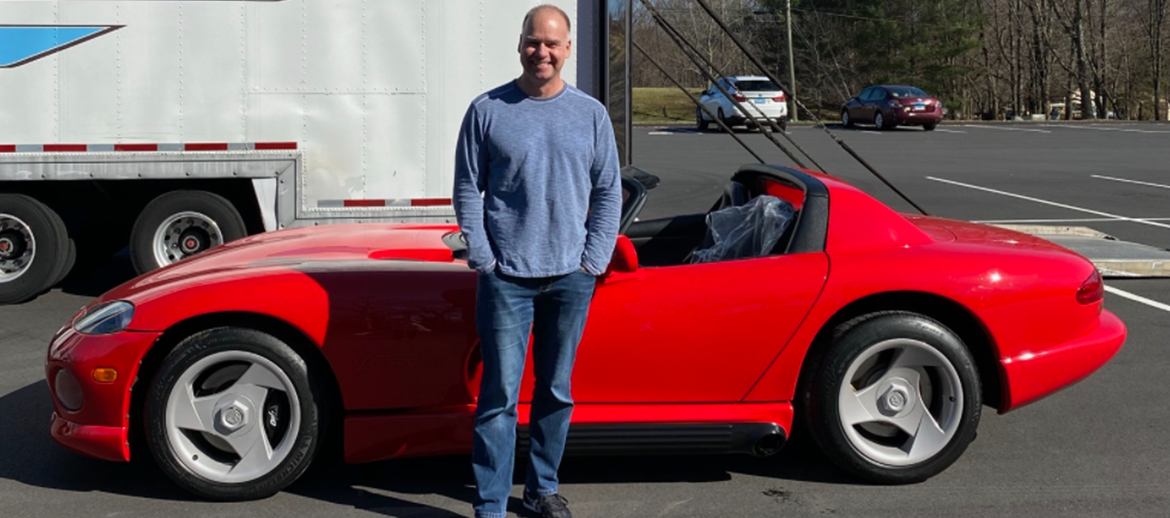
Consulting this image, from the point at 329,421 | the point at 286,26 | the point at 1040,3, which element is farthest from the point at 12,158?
the point at 1040,3

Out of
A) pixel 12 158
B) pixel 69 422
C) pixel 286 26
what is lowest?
pixel 69 422

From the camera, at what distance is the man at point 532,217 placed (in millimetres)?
3564

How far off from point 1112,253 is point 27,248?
8.06 metres

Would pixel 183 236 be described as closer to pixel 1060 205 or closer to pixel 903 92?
pixel 1060 205

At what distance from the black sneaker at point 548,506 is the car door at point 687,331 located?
1.42ft

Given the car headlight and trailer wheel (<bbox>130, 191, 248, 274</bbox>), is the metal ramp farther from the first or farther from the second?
the car headlight

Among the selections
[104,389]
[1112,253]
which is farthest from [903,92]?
[104,389]

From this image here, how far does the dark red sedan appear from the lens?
34.2m

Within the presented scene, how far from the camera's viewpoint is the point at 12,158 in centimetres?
794

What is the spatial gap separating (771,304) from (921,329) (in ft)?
1.84

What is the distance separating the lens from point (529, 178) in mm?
3576

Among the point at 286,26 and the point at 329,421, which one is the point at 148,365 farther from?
the point at 286,26

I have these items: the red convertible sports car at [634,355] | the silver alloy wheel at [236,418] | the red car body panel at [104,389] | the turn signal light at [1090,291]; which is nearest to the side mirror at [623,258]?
the red convertible sports car at [634,355]

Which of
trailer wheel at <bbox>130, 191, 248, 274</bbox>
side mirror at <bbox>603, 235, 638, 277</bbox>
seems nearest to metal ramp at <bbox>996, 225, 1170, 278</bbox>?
side mirror at <bbox>603, 235, 638, 277</bbox>
